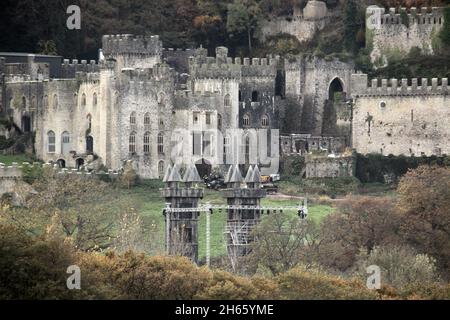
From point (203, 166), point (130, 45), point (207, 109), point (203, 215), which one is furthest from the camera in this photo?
point (130, 45)

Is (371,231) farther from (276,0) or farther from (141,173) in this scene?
(276,0)

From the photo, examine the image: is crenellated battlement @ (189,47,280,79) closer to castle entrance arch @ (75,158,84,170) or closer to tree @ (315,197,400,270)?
castle entrance arch @ (75,158,84,170)

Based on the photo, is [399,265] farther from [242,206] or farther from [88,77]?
[88,77]

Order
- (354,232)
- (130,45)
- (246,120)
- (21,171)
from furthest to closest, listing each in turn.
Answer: (130,45)
(246,120)
(21,171)
(354,232)

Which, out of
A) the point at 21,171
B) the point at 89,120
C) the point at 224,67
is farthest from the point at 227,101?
the point at 21,171

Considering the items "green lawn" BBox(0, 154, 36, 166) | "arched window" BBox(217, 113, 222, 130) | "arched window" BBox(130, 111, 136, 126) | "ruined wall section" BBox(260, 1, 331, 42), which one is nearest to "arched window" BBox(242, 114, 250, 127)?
"arched window" BBox(217, 113, 222, 130)

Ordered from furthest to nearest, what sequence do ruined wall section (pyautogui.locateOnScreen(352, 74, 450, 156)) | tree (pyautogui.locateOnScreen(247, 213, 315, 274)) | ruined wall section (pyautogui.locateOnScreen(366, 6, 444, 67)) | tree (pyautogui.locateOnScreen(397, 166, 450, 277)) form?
ruined wall section (pyautogui.locateOnScreen(366, 6, 444, 67)) → ruined wall section (pyautogui.locateOnScreen(352, 74, 450, 156)) → tree (pyautogui.locateOnScreen(397, 166, 450, 277)) → tree (pyautogui.locateOnScreen(247, 213, 315, 274))
